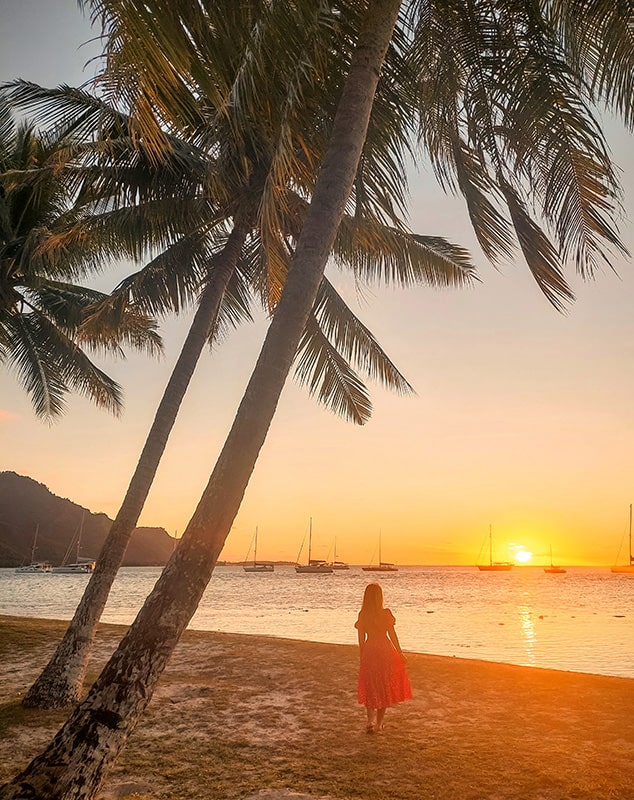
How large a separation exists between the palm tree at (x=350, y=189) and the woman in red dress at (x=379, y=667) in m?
3.48

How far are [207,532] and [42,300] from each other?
12.4m

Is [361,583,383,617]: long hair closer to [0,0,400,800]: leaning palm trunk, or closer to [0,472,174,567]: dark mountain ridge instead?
[0,0,400,800]: leaning palm trunk

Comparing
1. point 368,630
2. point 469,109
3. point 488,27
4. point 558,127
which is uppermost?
point 488,27

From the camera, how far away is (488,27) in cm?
619

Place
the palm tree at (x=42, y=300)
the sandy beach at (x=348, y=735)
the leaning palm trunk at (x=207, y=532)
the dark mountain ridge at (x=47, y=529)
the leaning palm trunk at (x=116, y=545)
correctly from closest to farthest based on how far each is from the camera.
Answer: the leaning palm trunk at (x=207, y=532), the sandy beach at (x=348, y=735), the leaning palm trunk at (x=116, y=545), the palm tree at (x=42, y=300), the dark mountain ridge at (x=47, y=529)

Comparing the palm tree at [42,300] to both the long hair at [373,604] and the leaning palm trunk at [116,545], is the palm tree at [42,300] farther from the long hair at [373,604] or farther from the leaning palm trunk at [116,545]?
the long hair at [373,604]

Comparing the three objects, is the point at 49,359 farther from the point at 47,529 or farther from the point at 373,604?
the point at 47,529

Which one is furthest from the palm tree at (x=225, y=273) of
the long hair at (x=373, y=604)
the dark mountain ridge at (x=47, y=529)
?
the dark mountain ridge at (x=47, y=529)

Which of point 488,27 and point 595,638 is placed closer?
point 488,27

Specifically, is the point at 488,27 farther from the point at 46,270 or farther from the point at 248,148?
the point at 46,270

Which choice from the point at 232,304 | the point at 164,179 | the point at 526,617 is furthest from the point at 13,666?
the point at 526,617

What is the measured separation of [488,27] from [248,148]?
4070 mm

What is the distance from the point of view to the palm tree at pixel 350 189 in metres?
3.79

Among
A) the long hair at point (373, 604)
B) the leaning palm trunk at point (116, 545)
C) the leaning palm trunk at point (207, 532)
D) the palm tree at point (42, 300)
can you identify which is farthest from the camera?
the palm tree at point (42, 300)
